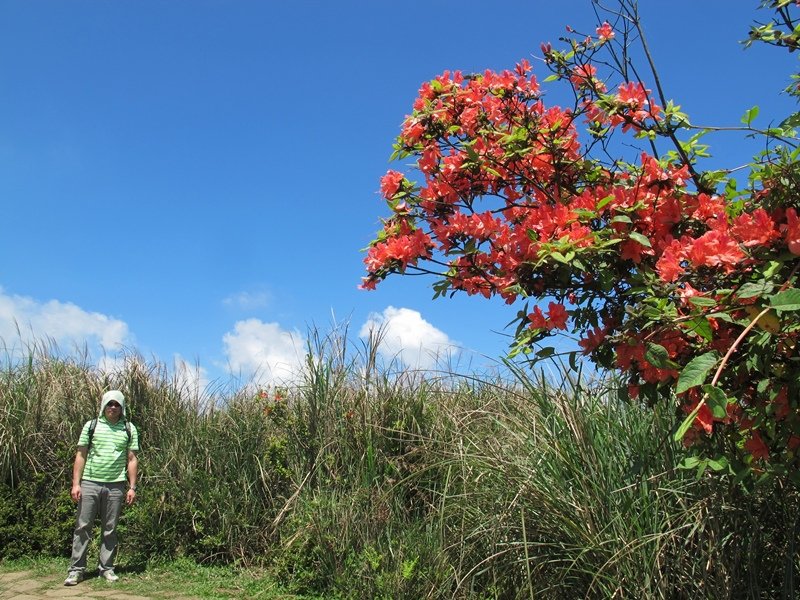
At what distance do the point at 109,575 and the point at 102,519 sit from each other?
596mm

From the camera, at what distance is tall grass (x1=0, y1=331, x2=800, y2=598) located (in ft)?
12.2

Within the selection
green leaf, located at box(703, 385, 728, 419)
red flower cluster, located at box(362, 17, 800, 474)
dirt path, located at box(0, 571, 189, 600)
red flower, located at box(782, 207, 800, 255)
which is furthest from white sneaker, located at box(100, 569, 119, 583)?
red flower, located at box(782, 207, 800, 255)

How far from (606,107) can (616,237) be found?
2.83 ft

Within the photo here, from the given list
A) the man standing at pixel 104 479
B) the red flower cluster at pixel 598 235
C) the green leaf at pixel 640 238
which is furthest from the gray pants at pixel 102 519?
the green leaf at pixel 640 238

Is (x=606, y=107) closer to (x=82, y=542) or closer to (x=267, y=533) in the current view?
(x=267, y=533)

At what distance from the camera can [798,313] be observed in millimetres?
2289

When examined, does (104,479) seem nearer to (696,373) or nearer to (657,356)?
(657,356)

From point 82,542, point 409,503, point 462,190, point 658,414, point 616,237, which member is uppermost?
point 462,190

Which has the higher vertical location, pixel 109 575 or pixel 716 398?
pixel 716 398

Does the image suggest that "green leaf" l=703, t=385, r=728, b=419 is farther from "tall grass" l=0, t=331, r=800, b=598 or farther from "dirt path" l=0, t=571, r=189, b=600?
"dirt path" l=0, t=571, r=189, b=600

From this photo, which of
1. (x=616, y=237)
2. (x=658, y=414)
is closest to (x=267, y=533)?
(x=658, y=414)

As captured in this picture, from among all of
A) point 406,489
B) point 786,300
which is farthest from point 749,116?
point 406,489

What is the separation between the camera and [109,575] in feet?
24.7

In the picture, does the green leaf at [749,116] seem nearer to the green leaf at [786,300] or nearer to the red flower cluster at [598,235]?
the red flower cluster at [598,235]
